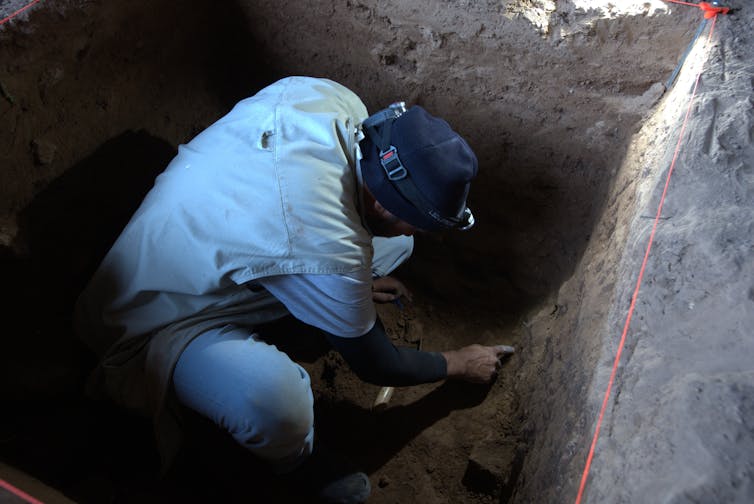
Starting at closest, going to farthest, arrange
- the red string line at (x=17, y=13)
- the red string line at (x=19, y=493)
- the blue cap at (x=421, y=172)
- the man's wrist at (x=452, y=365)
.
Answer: the red string line at (x=19, y=493) < the blue cap at (x=421, y=172) < the red string line at (x=17, y=13) < the man's wrist at (x=452, y=365)

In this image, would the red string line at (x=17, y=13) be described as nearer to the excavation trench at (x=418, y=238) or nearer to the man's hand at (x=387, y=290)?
the excavation trench at (x=418, y=238)

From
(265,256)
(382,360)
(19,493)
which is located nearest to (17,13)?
(265,256)

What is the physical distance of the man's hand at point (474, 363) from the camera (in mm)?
1902

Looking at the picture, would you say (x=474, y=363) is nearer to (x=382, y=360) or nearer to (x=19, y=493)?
(x=382, y=360)

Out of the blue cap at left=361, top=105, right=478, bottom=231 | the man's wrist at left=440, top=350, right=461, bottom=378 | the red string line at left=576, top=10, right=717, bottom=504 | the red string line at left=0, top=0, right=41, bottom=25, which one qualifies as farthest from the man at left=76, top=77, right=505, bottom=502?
the red string line at left=0, top=0, right=41, bottom=25

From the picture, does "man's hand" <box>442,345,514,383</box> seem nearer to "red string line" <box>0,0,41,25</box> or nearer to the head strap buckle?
the head strap buckle

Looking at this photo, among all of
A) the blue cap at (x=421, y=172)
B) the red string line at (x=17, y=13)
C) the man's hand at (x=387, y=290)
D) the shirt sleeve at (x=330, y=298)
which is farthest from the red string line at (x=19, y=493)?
the man's hand at (x=387, y=290)

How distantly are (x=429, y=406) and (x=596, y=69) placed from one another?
140 centimetres

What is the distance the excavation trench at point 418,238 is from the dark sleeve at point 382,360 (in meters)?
0.39

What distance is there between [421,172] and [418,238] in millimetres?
1157

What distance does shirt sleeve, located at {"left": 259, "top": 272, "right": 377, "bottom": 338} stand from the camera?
52.6 inches

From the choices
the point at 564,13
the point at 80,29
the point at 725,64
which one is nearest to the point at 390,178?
the point at 564,13

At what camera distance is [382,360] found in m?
1.54

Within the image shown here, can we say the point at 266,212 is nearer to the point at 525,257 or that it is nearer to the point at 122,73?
the point at 122,73
